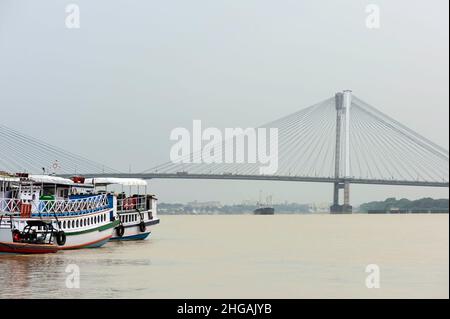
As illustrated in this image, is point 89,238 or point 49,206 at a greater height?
point 49,206

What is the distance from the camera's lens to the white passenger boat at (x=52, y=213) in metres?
35.2

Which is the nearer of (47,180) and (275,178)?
(47,180)

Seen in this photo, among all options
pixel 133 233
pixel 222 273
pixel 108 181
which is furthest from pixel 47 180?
pixel 222 273

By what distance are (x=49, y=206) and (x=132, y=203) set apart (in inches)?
484

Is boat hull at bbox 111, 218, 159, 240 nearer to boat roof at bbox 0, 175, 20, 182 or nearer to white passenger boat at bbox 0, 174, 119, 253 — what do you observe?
white passenger boat at bbox 0, 174, 119, 253

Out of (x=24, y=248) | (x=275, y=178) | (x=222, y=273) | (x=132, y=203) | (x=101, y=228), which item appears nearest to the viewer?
(x=222, y=273)

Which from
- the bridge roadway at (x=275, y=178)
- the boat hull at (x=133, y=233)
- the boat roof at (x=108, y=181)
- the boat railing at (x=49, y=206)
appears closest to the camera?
the boat railing at (x=49, y=206)

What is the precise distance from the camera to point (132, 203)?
164ft

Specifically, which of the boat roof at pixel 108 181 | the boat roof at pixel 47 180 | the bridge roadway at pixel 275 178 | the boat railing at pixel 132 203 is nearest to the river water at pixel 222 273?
the boat roof at pixel 47 180

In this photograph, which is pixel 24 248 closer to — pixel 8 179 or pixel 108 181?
pixel 8 179

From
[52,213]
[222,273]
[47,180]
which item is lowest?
[222,273]

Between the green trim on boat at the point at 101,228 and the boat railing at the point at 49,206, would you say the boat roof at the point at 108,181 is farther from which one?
the boat railing at the point at 49,206

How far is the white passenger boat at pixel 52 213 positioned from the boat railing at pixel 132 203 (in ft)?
17.1

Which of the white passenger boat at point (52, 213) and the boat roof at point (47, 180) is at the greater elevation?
the boat roof at point (47, 180)
